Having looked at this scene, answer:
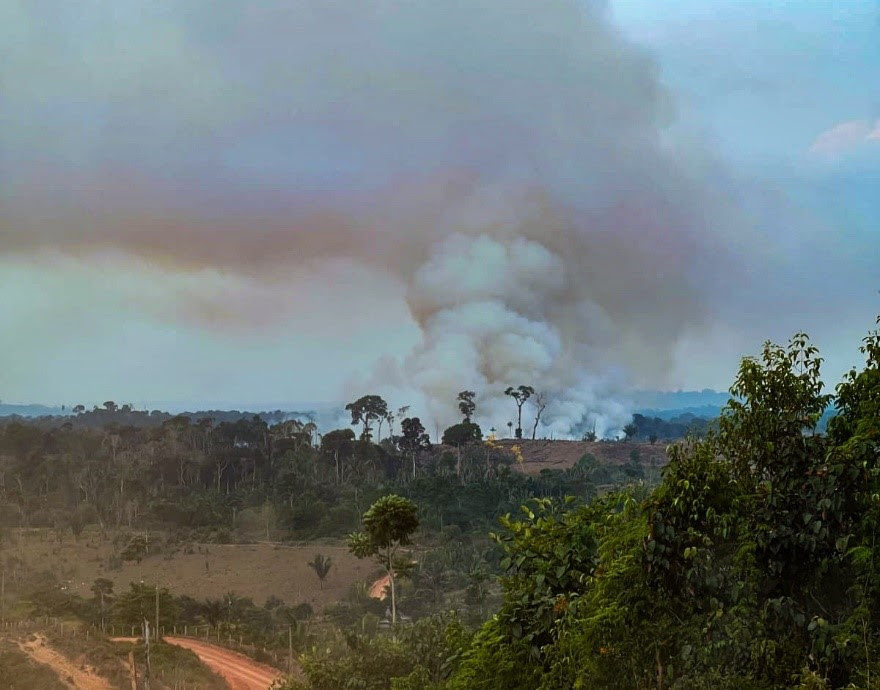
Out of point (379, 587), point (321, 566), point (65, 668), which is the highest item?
point (321, 566)

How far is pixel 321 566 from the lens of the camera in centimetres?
2586

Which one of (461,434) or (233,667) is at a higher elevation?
(461,434)

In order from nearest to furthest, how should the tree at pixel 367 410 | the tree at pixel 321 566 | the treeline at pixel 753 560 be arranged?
1. the treeline at pixel 753 560
2. the tree at pixel 321 566
3. the tree at pixel 367 410

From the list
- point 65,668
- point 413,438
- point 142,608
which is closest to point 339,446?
point 413,438

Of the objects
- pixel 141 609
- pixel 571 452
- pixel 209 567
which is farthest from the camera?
pixel 571 452

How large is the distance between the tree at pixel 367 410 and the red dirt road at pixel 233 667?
79.2 feet

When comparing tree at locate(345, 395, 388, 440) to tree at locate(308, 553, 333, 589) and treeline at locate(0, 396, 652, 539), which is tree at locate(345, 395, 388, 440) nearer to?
treeline at locate(0, 396, 652, 539)

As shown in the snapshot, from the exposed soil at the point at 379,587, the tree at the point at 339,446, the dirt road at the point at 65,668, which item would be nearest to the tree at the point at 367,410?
the tree at the point at 339,446

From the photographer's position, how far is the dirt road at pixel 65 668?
1659 cm

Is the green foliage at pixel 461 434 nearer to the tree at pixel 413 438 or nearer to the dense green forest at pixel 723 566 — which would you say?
the tree at pixel 413 438

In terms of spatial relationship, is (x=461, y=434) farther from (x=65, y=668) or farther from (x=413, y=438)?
(x=65, y=668)

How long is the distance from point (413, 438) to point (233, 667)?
2291 cm

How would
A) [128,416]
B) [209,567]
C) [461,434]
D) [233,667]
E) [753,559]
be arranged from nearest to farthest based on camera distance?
[753,559] < [233,667] < [209,567] < [461,434] < [128,416]

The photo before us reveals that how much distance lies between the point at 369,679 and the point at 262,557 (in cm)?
1928
